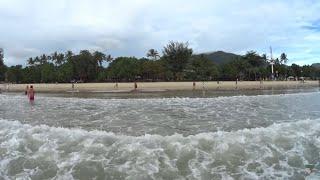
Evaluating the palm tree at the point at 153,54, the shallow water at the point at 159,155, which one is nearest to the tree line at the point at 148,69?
the palm tree at the point at 153,54

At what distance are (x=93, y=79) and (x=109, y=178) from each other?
128m

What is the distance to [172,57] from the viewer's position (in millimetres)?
121000

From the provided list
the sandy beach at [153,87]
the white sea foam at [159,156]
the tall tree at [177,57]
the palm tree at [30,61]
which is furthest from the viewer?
the palm tree at [30,61]

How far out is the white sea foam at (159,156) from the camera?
27.0ft

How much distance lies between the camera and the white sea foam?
823 centimetres

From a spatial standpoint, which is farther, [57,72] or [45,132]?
[57,72]

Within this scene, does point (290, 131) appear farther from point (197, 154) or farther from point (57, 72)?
point (57, 72)

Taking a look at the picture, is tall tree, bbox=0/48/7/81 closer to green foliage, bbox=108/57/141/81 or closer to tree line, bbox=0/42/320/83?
tree line, bbox=0/42/320/83

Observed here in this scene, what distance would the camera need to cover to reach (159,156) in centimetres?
888

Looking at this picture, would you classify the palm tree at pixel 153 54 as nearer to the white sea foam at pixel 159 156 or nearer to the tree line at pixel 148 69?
the tree line at pixel 148 69

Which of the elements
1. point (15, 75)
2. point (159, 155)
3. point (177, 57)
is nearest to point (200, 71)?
point (177, 57)

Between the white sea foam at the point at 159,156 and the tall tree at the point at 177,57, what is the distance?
109 m

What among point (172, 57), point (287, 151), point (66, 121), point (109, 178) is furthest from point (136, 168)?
point (172, 57)

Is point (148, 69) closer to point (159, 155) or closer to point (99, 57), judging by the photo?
point (99, 57)
